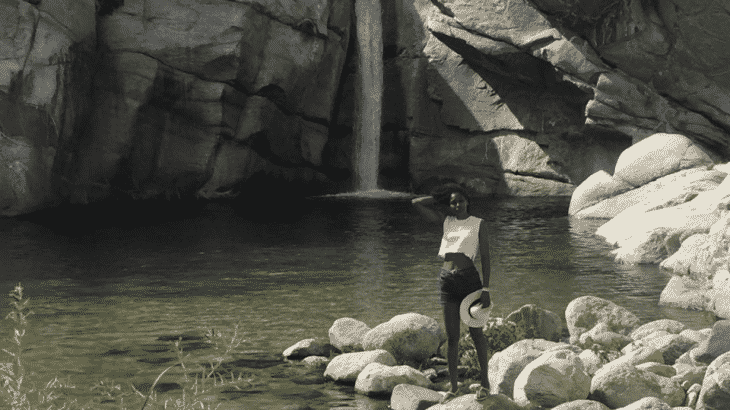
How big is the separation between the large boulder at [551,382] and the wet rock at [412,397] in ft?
2.45

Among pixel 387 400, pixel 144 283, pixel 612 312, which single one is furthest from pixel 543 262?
pixel 387 400

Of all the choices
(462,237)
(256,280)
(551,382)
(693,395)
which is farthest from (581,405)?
(256,280)

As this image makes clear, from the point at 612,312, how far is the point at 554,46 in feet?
76.3

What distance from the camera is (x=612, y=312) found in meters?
9.37

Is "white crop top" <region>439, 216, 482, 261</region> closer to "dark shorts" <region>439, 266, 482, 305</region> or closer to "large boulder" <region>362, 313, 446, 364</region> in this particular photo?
"dark shorts" <region>439, 266, 482, 305</region>

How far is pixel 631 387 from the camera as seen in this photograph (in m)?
6.48

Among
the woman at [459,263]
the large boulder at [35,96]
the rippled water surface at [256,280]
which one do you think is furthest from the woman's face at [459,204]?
the large boulder at [35,96]

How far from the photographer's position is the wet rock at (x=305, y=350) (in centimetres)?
889

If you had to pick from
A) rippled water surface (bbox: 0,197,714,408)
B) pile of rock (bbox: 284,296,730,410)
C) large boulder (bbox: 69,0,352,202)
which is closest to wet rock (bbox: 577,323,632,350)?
pile of rock (bbox: 284,296,730,410)

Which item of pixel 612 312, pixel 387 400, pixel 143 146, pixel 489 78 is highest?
pixel 489 78

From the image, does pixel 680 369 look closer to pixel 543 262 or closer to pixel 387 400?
pixel 387 400

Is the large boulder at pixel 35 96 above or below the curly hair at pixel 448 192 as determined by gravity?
above

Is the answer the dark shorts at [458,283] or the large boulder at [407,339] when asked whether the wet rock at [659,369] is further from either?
the large boulder at [407,339]

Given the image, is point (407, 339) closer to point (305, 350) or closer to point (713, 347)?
point (305, 350)
